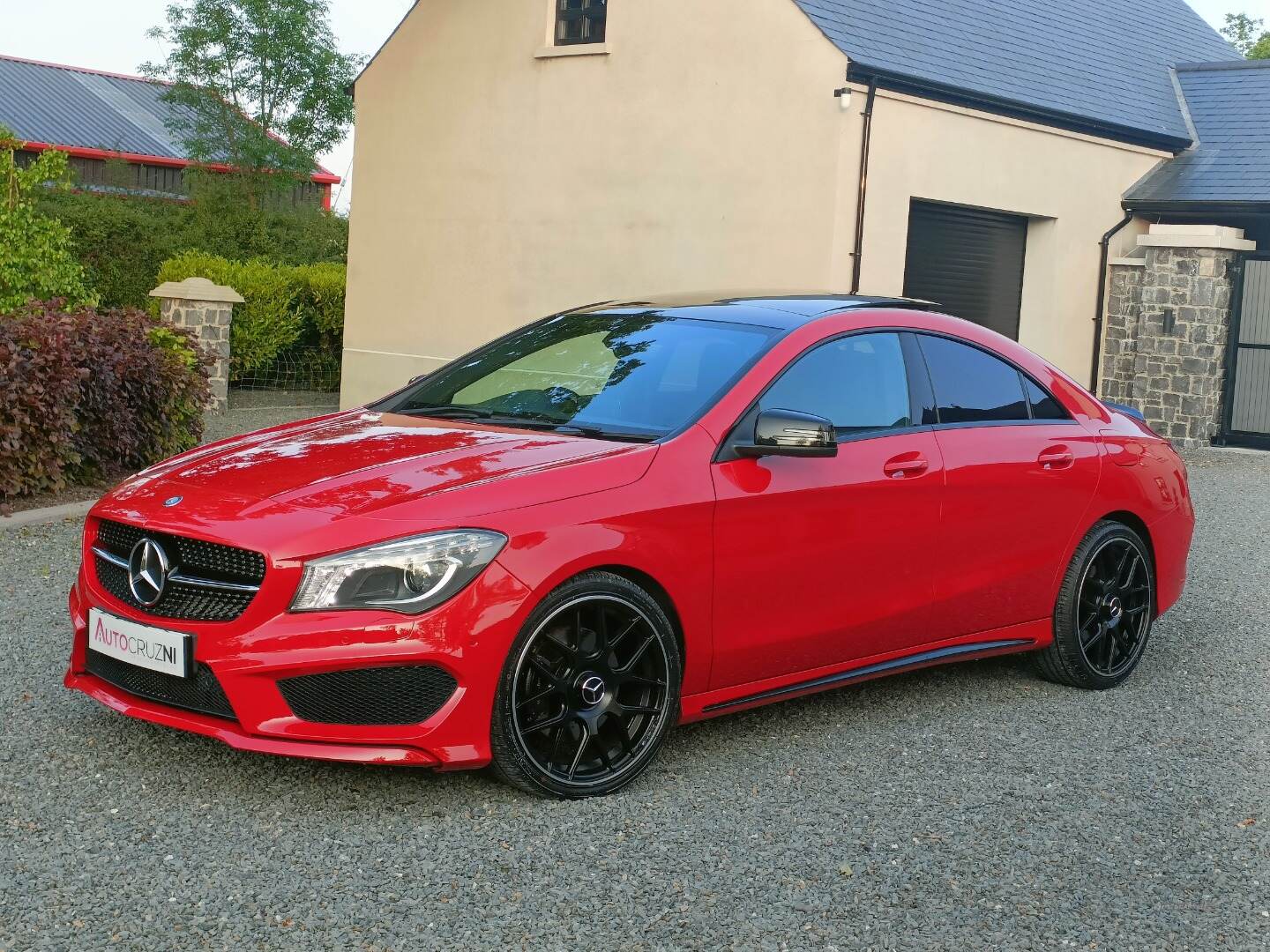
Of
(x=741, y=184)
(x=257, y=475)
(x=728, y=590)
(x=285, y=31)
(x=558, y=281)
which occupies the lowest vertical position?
(x=728, y=590)

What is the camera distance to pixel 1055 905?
4.11 metres

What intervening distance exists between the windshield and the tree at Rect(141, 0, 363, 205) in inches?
1349

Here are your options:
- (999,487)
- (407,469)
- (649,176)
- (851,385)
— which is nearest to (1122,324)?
(649,176)

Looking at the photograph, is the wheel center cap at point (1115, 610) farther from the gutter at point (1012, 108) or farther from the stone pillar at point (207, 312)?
the stone pillar at point (207, 312)

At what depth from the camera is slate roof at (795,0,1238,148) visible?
626 inches

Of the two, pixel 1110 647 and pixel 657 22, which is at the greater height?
pixel 657 22

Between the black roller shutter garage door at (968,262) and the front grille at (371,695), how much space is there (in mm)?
12706

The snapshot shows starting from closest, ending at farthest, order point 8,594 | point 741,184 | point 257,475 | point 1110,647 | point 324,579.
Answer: point 324,579
point 257,475
point 1110,647
point 8,594
point 741,184

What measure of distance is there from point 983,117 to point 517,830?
13988 mm

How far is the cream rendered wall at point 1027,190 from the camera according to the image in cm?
1580

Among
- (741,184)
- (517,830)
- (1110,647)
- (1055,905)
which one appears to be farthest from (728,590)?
(741,184)

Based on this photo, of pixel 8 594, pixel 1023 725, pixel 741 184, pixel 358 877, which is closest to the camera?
pixel 358 877

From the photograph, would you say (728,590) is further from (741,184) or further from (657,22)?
(657,22)

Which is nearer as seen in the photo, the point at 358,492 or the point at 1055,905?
the point at 1055,905
